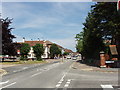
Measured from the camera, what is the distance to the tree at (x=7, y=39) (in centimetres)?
5069

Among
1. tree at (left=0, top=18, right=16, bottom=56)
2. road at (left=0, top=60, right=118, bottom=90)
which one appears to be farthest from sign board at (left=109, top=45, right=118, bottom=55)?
tree at (left=0, top=18, right=16, bottom=56)

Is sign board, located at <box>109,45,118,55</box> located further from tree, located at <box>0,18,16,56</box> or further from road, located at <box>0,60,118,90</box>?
tree, located at <box>0,18,16,56</box>

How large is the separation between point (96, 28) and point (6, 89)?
23.9 metres

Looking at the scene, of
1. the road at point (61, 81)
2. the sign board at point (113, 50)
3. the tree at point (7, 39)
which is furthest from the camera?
the tree at point (7, 39)

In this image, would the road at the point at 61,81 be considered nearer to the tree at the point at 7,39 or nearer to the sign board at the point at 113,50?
the sign board at the point at 113,50

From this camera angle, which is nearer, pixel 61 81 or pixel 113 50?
pixel 61 81

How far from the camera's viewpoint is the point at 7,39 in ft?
168

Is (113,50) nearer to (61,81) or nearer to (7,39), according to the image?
(61,81)

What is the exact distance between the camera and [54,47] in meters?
121

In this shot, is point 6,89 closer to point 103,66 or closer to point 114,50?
point 103,66

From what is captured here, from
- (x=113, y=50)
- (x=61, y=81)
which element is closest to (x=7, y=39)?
(x=113, y=50)

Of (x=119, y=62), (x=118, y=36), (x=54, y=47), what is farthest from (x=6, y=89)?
(x=54, y=47)

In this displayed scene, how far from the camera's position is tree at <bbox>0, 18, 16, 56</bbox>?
166ft

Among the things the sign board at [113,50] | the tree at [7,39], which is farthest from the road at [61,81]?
the tree at [7,39]
